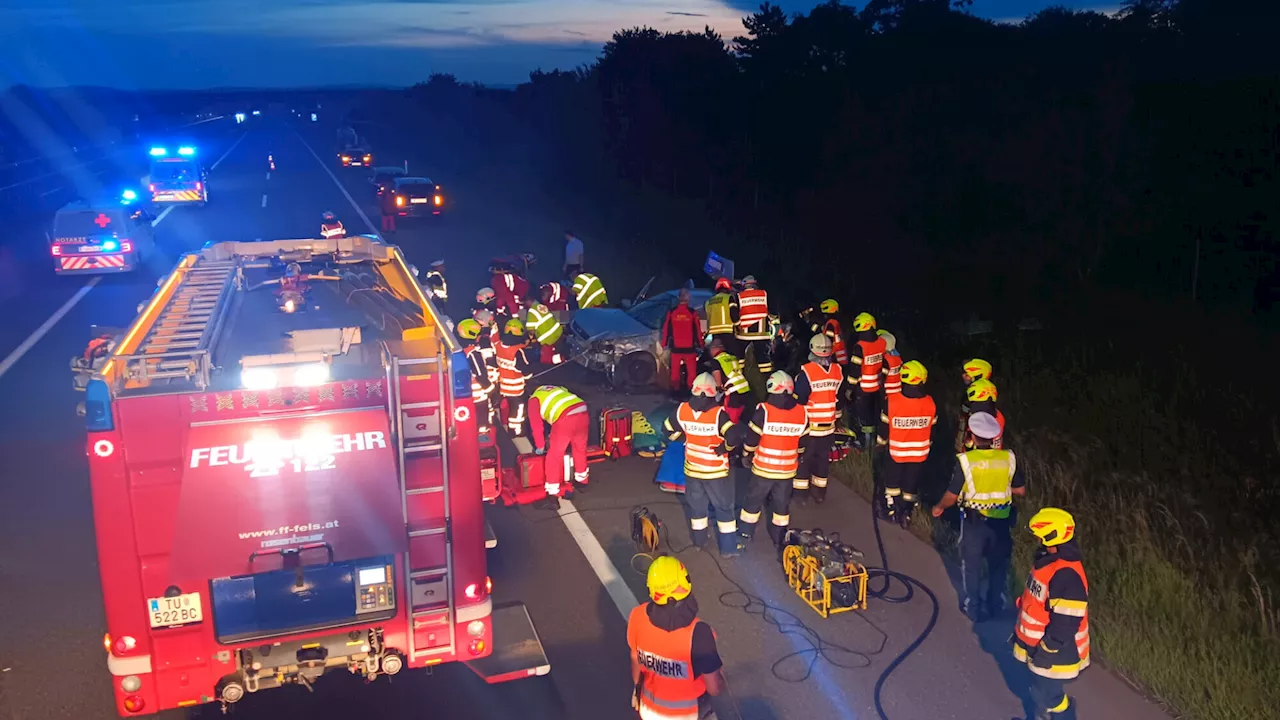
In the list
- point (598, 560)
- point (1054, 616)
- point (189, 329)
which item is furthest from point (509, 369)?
point (1054, 616)

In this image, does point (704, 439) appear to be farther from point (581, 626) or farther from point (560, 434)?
point (581, 626)

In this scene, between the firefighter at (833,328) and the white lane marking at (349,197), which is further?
the white lane marking at (349,197)

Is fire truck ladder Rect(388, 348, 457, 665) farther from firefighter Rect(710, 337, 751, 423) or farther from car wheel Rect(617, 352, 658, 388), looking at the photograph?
car wheel Rect(617, 352, 658, 388)

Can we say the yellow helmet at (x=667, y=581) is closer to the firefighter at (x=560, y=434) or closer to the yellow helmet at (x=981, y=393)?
the yellow helmet at (x=981, y=393)

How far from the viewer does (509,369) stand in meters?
12.0

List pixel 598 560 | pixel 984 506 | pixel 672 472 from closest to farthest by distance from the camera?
pixel 984 506 < pixel 598 560 < pixel 672 472

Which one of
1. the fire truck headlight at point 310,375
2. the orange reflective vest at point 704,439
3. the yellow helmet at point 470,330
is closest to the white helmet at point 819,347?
the orange reflective vest at point 704,439

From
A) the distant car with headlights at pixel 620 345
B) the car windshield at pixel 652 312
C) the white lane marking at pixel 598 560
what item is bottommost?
the white lane marking at pixel 598 560

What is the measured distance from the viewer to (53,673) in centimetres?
738

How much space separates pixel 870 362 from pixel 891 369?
1.25 m

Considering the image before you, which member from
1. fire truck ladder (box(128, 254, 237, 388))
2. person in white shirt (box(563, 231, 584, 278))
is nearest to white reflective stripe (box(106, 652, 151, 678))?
fire truck ladder (box(128, 254, 237, 388))

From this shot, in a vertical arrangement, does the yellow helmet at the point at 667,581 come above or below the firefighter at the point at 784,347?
above

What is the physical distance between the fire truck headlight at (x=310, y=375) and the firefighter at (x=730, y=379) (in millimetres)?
4520

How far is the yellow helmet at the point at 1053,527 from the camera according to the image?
594cm
